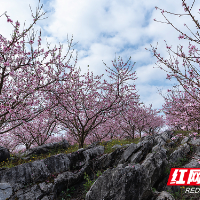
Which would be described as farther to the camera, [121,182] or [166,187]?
[166,187]

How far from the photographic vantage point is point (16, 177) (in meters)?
7.34

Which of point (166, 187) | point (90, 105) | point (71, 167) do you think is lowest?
point (166, 187)

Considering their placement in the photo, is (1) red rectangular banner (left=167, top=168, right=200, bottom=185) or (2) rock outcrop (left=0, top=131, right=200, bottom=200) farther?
(1) red rectangular banner (left=167, top=168, right=200, bottom=185)

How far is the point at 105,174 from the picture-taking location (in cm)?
599

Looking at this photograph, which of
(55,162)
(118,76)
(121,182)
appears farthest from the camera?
(118,76)

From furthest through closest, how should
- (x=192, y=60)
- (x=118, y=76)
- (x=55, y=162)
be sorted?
1. (x=118, y=76)
2. (x=55, y=162)
3. (x=192, y=60)

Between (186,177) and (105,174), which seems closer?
(105,174)

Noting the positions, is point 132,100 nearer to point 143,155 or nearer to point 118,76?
point 118,76

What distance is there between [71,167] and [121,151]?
328 cm

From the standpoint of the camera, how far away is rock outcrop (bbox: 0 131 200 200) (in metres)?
5.58

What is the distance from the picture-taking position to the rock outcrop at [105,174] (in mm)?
5582

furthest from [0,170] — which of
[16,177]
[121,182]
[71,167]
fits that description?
[121,182]

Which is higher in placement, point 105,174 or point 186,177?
point 105,174

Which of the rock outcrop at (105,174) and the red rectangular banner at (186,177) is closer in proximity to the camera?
the rock outcrop at (105,174)
